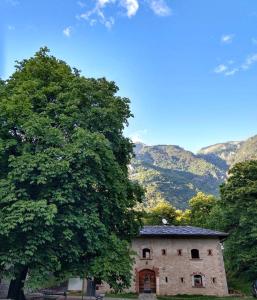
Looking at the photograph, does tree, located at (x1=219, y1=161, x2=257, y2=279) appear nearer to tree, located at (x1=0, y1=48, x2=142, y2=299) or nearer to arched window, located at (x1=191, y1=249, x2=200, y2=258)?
arched window, located at (x1=191, y1=249, x2=200, y2=258)

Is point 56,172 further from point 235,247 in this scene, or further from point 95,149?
point 235,247

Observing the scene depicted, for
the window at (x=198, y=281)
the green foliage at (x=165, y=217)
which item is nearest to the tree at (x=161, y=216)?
the green foliage at (x=165, y=217)

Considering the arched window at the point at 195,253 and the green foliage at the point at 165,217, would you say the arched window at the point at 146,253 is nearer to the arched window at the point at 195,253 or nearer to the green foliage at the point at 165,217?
the arched window at the point at 195,253

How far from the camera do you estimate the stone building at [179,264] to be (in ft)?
93.6

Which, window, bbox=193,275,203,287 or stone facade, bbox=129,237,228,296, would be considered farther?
window, bbox=193,275,203,287

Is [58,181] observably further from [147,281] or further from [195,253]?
[195,253]

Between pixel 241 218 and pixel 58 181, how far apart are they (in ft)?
63.1

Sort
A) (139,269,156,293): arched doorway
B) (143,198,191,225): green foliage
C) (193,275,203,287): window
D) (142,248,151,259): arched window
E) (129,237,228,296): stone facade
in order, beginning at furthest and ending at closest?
(143,198,191,225): green foliage
(142,248,151,259): arched window
(139,269,156,293): arched doorway
(193,275,203,287): window
(129,237,228,296): stone facade

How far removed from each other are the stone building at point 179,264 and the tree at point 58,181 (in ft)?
41.5

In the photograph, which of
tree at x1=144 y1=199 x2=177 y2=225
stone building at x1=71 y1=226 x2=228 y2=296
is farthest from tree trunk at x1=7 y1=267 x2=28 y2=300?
tree at x1=144 y1=199 x2=177 y2=225

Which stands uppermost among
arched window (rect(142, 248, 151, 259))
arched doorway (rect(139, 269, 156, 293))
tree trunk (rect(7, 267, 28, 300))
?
arched window (rect(142, 248, 151, 259))

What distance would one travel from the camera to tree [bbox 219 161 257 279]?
2772 centimetres

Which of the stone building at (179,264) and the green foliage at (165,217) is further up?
the green foliage at (165,217)

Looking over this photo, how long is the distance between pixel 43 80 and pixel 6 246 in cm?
905
